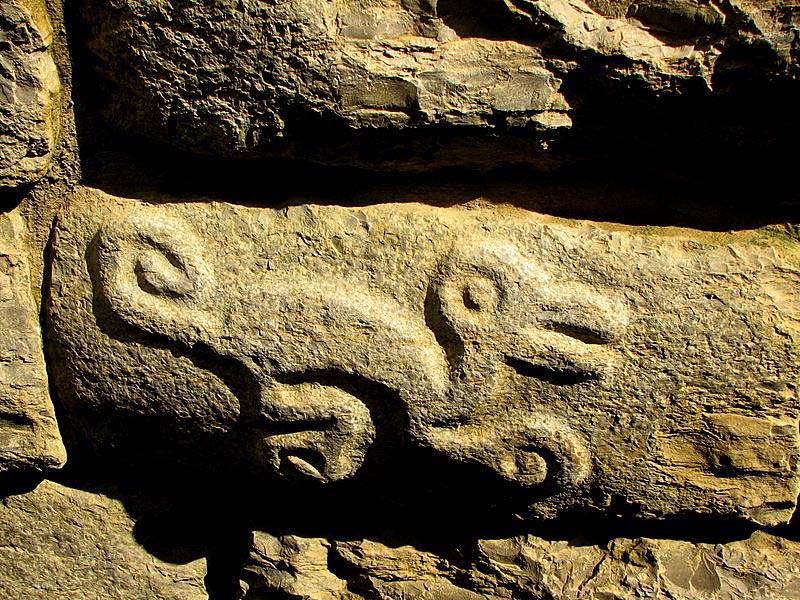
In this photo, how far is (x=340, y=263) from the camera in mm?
887

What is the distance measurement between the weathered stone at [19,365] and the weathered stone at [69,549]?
0.32 ft

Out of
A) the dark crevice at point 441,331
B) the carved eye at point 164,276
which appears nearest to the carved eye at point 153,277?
the carved eye at point 164,276

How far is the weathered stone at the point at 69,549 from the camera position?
3.36 ft

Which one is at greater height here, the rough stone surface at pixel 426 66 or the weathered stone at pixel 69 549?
the rough stone surface at pixel 426 66

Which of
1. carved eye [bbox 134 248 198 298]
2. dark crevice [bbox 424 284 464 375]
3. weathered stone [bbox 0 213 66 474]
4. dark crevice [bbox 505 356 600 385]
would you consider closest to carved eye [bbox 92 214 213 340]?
carved eye [bbox 134 248 198 298]

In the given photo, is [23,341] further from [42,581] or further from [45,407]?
[42,581]

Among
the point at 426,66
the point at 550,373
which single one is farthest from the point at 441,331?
the point at 426,66

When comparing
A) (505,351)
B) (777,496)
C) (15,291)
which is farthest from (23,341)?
(777,496)

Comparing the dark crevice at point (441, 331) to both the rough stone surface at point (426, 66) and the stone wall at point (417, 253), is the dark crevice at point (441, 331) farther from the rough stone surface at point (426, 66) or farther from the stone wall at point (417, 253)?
the rough stone surface at point (426, 66)

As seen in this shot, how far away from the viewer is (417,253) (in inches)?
34.9

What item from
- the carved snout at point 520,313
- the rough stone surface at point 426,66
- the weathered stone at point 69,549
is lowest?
Result: the weathered stone at point 69,549

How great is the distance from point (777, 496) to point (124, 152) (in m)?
0.87

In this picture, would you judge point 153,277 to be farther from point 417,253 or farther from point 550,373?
point 550,373

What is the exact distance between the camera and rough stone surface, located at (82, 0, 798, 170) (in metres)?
0.82
